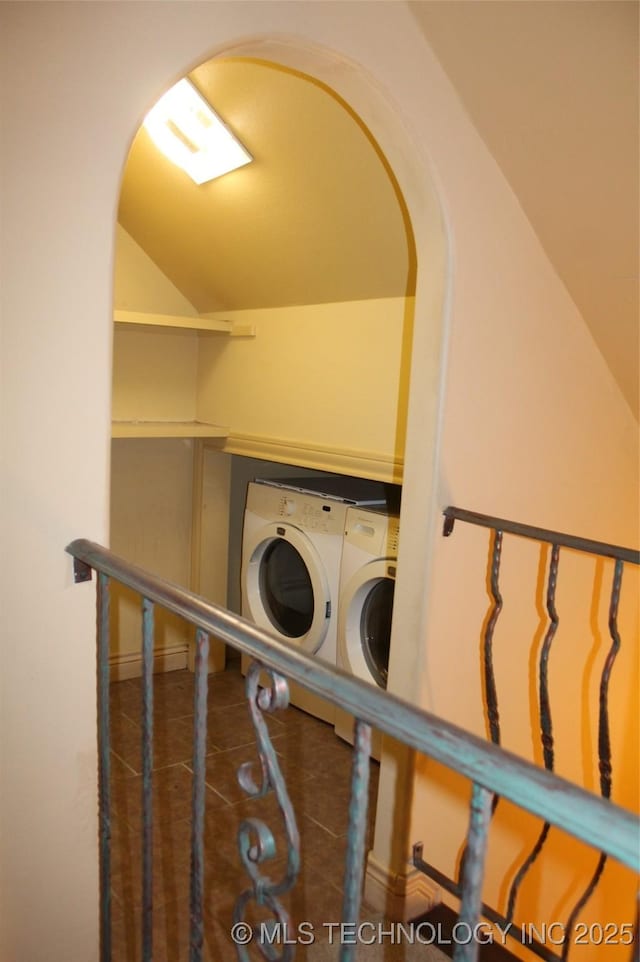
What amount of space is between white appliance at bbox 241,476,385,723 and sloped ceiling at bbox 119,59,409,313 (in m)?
0.82

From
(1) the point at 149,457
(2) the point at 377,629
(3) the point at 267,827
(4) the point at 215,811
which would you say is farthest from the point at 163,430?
(3) the point at 267,827

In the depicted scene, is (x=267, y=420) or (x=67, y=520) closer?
(x=67, y=520)

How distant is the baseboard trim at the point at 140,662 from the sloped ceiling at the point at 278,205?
69.0 inches

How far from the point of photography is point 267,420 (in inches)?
109

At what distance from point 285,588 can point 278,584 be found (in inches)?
1.6

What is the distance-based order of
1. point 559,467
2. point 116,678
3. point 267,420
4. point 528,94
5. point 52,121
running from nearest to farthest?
point 52,121, point 528,94, point 559,467, point 267,420, point 116,678

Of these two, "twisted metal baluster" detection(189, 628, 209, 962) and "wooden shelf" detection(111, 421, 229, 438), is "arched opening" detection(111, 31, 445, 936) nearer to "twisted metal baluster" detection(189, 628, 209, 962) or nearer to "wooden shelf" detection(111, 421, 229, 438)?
"wooden shelf" detection(111, 421, 229, 438)

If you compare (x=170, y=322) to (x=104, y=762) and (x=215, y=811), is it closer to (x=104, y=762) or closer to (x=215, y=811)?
(x=215, y=811)

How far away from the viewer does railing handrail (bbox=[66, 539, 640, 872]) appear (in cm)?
51

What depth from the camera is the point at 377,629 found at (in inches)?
106

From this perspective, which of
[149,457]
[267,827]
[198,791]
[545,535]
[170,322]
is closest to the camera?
[267,827]

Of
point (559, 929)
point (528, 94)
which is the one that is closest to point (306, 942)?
point (559, 929)

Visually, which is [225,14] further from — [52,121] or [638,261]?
[638,261]

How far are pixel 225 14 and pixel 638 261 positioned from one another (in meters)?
1.14
